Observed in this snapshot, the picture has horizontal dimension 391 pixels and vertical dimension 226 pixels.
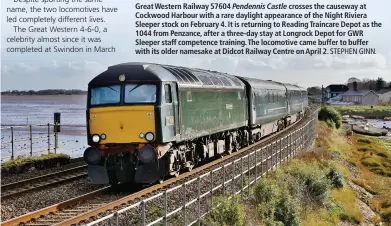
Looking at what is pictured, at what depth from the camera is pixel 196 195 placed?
13.6 metres

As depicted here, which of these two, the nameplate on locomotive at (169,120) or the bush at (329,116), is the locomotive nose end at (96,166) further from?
the bush at (329,116)

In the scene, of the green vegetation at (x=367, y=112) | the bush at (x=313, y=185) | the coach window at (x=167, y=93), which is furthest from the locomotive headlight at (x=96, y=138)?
the green vegetation at (x=367, y=112)

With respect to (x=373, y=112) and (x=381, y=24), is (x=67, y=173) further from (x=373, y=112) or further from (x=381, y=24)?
(x=373, y=112)

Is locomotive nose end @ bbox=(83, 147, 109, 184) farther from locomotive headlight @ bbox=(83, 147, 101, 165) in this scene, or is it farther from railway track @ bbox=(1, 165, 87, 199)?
railway track @ bbox=(1, 165, 87, 199)

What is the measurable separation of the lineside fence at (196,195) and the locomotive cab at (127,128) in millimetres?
1246

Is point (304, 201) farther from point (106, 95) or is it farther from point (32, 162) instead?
point (32, 162)

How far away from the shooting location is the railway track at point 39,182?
14.6 meters

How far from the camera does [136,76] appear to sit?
15219 mm

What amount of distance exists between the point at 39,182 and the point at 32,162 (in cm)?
344

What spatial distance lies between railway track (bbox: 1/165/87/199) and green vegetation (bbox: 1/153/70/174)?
1.70 metres

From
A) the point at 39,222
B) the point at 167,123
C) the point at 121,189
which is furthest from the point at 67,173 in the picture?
the point at 39,222

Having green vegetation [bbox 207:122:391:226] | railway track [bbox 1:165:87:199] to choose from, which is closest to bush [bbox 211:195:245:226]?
green vegetation [bbox 207:122:391:226]

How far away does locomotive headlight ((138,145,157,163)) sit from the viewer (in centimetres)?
1446

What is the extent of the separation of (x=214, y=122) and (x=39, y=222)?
31.3 ft
